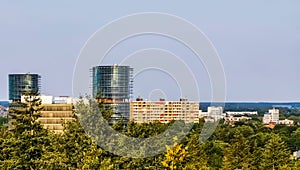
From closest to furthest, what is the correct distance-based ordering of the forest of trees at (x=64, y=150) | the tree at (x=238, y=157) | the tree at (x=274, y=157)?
the forest of trees at (x=64, y=150), the tree at (x=238, y=157), the tree at (x=274, y=157)

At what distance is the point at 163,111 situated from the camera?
133 feet

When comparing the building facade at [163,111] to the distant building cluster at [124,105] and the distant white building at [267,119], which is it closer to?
the distant building cluster at [124,105]

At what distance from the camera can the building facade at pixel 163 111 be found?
36.5 m

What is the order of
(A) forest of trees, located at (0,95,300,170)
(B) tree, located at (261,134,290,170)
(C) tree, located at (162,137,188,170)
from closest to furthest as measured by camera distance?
A: (A) forest of trees, located at (0,95,300,170) → (C) tree, located at (162,137,188,170) → (B) tree, located at (261,134,290,170)

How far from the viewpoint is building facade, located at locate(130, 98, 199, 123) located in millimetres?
36531

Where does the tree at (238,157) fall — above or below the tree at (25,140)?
below

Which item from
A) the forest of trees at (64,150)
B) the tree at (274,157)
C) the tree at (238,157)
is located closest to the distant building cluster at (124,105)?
the forest of trees at (64,150)

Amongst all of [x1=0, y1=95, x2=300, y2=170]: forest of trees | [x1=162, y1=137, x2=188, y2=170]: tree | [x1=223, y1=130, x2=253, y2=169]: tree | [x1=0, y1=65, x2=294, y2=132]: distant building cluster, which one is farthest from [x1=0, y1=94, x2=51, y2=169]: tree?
[x1=223, y1=130, x2=253, y2=169]: tree

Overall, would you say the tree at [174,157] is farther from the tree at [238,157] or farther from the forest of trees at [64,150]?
the tree at [238,157]

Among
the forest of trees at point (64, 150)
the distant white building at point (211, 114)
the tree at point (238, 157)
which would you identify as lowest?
the tree at point (238, 157)

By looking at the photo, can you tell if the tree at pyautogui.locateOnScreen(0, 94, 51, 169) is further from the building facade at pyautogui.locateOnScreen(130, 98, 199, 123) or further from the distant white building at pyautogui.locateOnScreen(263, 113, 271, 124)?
the distant white building at pyautogui.locateOnScreen(263, 113, 271, 124)

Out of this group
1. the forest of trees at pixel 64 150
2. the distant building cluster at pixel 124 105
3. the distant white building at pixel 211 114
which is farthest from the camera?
the distant white building at pixel 211 114

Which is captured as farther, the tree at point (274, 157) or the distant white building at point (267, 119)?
the distant white building at point (267, 119)

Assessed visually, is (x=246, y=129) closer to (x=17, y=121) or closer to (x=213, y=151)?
(x=213, y=151)
